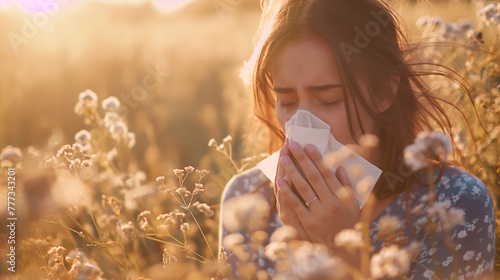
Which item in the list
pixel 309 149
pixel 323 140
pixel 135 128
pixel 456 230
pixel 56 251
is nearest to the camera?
pixel 56 251

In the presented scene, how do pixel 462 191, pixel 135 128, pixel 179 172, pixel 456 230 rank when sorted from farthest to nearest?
1. pixel 135 128
2. pixel 462 191
3. pixel 456 230
4. pixel 179 172

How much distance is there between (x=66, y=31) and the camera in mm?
6277

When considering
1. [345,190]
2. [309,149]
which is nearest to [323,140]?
[309,149]

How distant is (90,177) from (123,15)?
874cm

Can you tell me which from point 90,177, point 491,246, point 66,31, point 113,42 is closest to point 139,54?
point 113,42

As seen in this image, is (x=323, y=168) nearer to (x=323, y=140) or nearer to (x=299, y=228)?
(x=323, y=140)

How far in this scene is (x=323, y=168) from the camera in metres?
1.79

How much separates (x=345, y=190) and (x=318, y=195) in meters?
0.13

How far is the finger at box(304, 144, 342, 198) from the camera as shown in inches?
70.2

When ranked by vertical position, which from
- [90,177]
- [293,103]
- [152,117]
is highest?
[293,103]

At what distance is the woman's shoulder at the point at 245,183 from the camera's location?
2748 mm

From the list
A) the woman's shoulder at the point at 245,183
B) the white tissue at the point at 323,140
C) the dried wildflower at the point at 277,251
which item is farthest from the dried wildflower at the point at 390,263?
the woman's shoulder at the point at 245,183

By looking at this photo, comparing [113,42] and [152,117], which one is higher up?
[113,42]

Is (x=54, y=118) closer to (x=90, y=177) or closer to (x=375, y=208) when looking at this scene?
(x=90, y=177)
